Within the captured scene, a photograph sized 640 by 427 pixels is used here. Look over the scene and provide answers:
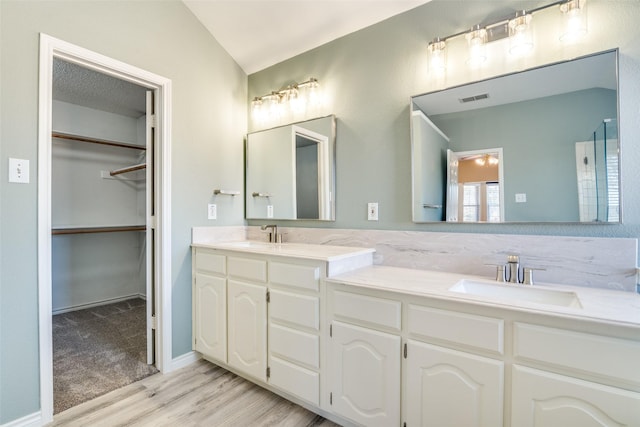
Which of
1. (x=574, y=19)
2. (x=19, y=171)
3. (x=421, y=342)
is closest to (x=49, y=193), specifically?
(x=19, y=171)

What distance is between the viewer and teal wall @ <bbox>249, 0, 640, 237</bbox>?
133 cm

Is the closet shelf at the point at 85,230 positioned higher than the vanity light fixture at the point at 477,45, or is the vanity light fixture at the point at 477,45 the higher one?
the vanity light fixture at the point at 477,45

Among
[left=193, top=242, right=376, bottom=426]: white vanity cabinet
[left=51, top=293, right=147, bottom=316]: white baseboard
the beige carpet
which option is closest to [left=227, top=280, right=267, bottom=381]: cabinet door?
[left=193, top=242, right=376, bottom=426]: white vanity cabinet

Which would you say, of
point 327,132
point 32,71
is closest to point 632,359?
point 327,132

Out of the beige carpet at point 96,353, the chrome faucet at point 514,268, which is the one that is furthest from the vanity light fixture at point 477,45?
the beige carpet at point 96,353

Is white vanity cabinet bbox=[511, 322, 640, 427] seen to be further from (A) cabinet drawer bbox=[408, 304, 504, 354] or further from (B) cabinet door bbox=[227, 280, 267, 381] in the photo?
(B) cabinet door bbox=[227, 280, 267, 381]

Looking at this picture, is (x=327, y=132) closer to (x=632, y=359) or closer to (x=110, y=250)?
(x=632, y=359)

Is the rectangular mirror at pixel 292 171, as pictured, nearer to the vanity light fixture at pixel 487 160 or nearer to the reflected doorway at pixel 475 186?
the reflected doorway at pixel 475 186

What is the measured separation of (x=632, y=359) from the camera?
0.93 meters

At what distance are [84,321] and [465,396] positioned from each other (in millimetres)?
3614

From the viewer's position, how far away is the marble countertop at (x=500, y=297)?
102 cm

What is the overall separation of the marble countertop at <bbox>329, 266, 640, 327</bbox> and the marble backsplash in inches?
2.2

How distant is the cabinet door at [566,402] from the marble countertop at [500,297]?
22 cm

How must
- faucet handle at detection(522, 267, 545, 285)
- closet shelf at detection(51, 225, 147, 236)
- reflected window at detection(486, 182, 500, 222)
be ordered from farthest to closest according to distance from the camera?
closet shelf at detection(51, 225, 147, 236) → reflected window at detection(486, 182, 500, 222) → faucet handle at detection(522, 267, 545, 285)
